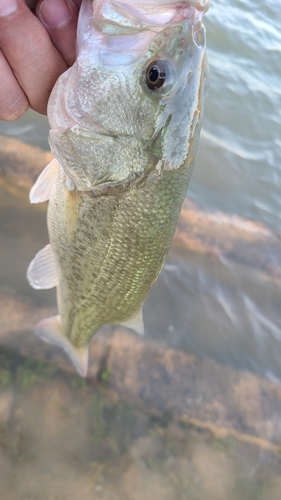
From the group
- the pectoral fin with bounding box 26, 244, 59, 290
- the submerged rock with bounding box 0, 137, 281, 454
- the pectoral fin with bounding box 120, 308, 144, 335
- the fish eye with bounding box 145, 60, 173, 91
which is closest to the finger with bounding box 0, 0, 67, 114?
the fish eye with bounding box 145, 60, 173, 91

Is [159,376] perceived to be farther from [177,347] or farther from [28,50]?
[28,50]

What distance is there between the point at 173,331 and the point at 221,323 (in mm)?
501

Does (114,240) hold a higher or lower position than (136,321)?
higher

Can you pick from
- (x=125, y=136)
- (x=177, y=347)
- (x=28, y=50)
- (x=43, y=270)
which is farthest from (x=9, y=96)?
(x=177, y=347)

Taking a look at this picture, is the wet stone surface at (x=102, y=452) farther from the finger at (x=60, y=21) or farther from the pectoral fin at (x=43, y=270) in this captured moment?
the finger at (x=60, y=21)

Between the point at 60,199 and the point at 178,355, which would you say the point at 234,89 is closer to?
the point at 178,355

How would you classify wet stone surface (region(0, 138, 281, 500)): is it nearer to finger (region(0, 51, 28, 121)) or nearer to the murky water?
the murky water

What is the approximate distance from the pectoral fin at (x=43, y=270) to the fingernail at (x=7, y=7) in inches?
40.1

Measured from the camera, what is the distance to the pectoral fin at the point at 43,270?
1.85m

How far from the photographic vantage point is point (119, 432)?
103 inches

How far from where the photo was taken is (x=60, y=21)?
3.77 ft

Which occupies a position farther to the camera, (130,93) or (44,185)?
(44,185)

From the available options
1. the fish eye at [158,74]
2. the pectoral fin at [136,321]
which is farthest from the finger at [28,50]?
the pectoral fin at [136,321]

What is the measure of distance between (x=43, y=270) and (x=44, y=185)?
479mm
